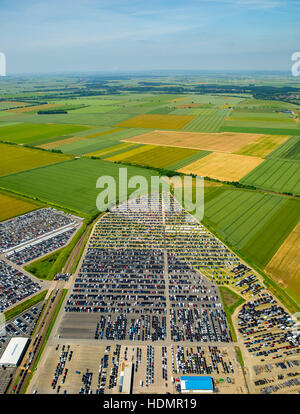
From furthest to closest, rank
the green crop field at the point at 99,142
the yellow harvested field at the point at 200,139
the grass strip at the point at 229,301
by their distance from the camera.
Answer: the yellow harvested field at the point at 200,139, the green crop field at the point at 99,142, the grass strip at the point at 229,301

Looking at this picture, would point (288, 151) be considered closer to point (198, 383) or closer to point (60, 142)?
point (60, 142)

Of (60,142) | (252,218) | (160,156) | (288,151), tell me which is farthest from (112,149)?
(288,151)

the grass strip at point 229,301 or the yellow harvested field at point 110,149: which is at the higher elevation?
the yellow harvested field at point 110,149

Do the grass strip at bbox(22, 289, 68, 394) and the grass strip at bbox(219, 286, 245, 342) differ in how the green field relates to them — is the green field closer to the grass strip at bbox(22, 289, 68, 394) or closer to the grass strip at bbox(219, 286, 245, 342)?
the grass strip at bbox(219, 286, 245, 342)

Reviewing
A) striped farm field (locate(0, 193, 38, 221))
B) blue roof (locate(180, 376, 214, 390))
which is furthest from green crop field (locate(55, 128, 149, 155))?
blue roof (locate(180, 376, 214, 390))

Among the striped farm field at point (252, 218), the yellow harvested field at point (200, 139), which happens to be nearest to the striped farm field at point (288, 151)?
the yellow harvested field at point (200, 139)

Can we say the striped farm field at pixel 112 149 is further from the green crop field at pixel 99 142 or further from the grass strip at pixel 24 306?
the grass strip at pixel 24 306

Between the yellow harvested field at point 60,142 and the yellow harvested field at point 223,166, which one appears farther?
the yellow harvested field at point 60,142

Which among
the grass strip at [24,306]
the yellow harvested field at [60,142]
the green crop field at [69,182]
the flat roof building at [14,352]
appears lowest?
the flat roof building at [14,352]
